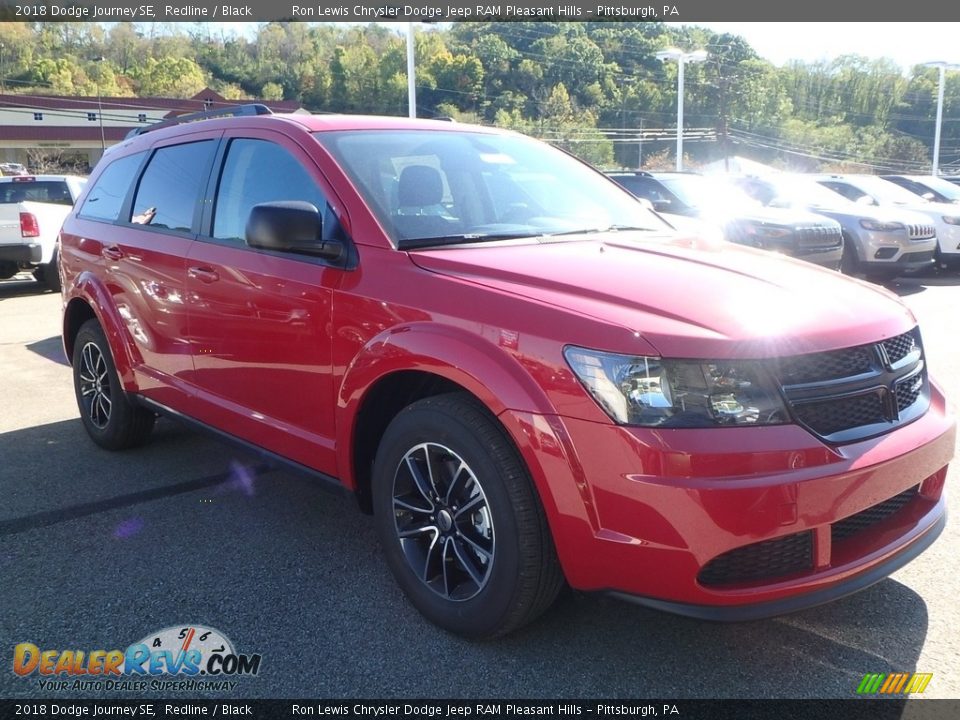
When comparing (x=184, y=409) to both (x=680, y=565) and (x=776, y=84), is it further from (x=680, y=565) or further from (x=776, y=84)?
(x=776, y=84)

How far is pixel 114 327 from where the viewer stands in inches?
187

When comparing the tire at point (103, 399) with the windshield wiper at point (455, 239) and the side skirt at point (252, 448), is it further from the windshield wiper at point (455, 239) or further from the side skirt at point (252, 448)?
the windshield wiper at point (455, 239)

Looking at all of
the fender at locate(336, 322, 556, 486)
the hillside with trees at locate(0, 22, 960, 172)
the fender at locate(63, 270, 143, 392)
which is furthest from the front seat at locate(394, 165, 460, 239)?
the hillside with trees at locate(0, 22, 960, 172)

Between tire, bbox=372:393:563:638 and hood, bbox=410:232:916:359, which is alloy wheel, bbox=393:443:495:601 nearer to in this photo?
tire, bbox=372:393:563:638

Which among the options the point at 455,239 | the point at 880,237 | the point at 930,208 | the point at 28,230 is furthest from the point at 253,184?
the point at 930,208

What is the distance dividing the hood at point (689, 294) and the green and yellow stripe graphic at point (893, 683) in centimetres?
106

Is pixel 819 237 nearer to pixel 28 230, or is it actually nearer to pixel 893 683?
pixel 893 683

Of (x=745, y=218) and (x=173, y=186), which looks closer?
(x=173, y=186)

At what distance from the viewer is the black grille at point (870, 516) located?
2548mm

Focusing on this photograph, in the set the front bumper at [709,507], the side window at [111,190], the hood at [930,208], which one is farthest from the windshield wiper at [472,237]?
the hood at [930,208]

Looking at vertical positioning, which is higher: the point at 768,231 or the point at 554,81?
the point at 554,81

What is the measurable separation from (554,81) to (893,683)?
298ft

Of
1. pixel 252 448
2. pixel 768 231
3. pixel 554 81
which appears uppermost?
pixel 554 81

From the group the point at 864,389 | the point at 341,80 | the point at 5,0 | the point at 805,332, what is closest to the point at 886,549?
the point at 864,389
